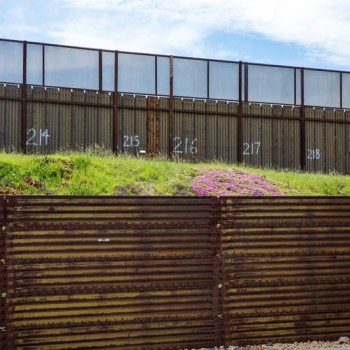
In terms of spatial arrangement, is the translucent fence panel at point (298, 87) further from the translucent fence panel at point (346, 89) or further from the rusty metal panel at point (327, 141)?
the translucent fence panel at point (346, 89)

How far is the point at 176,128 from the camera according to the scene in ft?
77.5

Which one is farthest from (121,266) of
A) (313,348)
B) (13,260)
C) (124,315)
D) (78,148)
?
(78,148)

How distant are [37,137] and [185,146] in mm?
5745

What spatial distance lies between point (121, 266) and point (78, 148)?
1515cm

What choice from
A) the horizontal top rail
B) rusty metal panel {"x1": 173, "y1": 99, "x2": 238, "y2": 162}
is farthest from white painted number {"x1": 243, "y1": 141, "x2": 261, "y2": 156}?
the horizontal top rail

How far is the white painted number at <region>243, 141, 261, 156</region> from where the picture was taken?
24750mm

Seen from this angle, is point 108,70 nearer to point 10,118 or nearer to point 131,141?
point 131,141

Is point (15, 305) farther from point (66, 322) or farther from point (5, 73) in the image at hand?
point (5, 73)

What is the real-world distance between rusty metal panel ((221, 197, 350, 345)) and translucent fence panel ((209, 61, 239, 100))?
16367 millimetres

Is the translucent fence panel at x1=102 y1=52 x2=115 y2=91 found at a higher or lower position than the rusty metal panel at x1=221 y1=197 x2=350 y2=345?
higher

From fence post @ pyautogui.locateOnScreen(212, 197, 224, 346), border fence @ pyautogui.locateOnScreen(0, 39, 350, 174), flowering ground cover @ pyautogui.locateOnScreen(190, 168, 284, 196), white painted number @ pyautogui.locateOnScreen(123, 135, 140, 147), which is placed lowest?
fence post @ pyautogui.locateOnScreen(212, 197, 224, 346)

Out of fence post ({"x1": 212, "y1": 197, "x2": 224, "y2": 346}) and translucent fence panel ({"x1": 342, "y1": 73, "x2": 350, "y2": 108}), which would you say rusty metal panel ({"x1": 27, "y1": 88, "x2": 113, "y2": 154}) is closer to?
translucent fence panel ({"x1": 342, "y1": 73, "x2": 350, "y2": 108})

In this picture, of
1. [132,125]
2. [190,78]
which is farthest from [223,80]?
[132,125]

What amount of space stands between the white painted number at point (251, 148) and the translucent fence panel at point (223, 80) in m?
1.99
